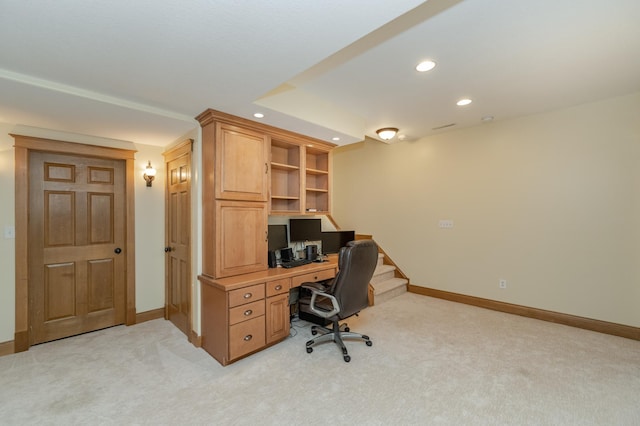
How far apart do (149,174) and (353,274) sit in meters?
2.89

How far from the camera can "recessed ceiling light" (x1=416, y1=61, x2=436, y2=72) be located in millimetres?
2283

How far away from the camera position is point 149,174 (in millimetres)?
3469

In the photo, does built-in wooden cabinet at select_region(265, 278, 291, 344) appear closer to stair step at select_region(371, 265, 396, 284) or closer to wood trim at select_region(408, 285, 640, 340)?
stair step at select_region(371, 265, 396, 284)

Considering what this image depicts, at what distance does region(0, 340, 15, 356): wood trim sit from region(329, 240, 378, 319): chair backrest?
326 centimetres

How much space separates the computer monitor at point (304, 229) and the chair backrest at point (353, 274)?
1.20 meters

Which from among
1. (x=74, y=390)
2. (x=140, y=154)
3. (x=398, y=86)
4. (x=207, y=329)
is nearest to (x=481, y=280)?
(x=398, y=86)

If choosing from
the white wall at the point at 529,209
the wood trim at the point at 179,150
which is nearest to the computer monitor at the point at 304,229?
the wood trim at the point at 179,150

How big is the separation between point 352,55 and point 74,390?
11.5ft

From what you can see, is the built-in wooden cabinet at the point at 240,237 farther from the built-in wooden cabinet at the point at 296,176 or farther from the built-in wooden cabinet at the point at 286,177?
the built-in wooden cabinet at the point at 286,177

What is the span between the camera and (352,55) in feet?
7.16

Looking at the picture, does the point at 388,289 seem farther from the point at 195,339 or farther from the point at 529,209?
the point at 195,339

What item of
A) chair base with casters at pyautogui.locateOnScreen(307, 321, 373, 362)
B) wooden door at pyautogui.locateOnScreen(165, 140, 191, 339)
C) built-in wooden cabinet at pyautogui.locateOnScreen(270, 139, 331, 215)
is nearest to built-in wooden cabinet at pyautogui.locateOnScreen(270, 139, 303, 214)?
built-in wooden cabinet at pyautogui.locateOnScreen(270, 139, 331, 215)

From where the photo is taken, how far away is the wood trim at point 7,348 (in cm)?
266

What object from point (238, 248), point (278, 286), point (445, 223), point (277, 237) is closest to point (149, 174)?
point (238, 248)
